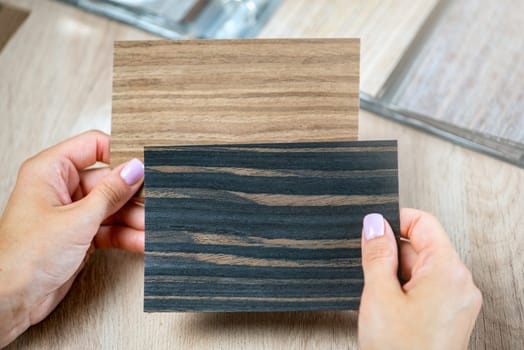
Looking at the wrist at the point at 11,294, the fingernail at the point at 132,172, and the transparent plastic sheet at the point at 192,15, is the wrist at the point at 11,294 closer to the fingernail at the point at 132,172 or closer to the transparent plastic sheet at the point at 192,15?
the fingernail at the point at 132,172

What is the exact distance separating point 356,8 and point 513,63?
278 millimetres

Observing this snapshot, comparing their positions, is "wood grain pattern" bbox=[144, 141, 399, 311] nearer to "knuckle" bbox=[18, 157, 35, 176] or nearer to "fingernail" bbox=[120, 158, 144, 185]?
"fingernail" bbox=[120, 158, 144, 185]

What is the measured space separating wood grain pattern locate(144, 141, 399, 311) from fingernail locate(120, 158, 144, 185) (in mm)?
51

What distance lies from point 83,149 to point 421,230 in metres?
0.46

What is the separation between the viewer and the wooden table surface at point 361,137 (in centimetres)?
69

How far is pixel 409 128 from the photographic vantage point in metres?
0.84

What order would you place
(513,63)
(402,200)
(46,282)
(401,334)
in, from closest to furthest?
(401,334) → (46,282) → (402,200) → (513,63)

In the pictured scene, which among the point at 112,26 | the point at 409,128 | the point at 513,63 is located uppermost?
the point at 112,26

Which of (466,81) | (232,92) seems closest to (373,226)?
(232,92)

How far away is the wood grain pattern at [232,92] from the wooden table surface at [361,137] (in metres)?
0.17

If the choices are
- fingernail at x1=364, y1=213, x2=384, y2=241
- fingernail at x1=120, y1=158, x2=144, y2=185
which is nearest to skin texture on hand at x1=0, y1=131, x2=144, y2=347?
fingernail at x1=120, y1=158, x2=144, y2=185

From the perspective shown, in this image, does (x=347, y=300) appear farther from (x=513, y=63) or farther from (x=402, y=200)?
(x=513, y=63)

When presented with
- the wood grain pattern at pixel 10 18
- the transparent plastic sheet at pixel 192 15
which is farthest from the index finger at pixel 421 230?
the wood grain pattern at pixel 10 18

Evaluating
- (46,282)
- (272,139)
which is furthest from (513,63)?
(46,282)
